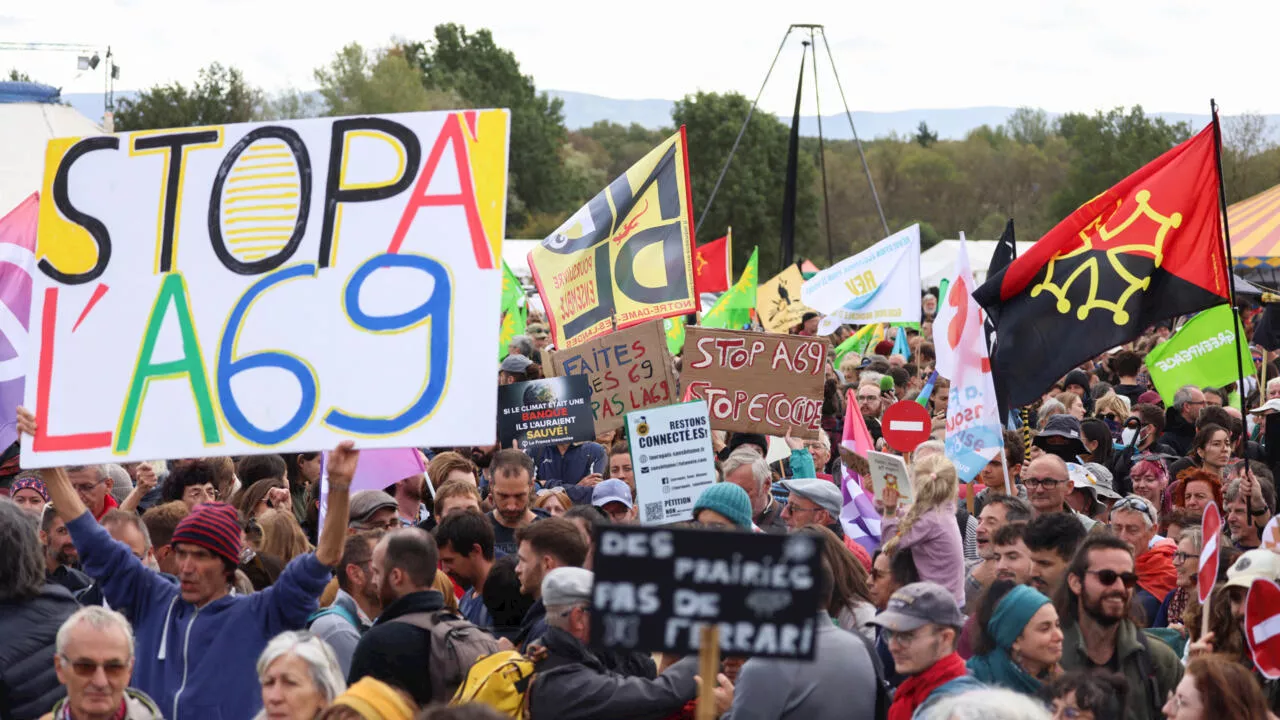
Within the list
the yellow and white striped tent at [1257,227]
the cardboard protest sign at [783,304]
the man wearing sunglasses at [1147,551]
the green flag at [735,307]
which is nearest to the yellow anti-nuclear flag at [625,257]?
the man wearing sunglasses at [1147,551]

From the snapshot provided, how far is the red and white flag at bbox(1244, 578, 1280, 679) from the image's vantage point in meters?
5.00

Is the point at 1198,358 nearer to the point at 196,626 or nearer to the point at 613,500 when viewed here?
the point at 613,500

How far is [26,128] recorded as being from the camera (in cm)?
2919

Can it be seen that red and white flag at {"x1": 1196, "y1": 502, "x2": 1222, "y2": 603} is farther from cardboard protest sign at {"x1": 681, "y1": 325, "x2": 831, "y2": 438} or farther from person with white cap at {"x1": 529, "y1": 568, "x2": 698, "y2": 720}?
Answer: cardboard protest sign at {"x1": 681, "y1": 325, "x2": 831, "y2": 438}

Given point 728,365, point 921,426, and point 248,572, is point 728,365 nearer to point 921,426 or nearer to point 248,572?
point 921,426

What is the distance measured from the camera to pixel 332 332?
5.00 metres

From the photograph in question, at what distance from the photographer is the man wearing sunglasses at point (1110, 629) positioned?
5.51 metres

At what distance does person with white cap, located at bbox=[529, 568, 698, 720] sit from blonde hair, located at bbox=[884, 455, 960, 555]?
202 centimetres

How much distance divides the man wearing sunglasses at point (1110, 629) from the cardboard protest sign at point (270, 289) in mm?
2411

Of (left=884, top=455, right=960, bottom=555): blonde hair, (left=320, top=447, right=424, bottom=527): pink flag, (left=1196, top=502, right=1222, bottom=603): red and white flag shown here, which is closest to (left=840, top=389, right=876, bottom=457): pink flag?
(left=320, top=447, right=424, bottom=527): pink flag

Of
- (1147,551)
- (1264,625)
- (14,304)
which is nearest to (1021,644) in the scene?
(1264,625)

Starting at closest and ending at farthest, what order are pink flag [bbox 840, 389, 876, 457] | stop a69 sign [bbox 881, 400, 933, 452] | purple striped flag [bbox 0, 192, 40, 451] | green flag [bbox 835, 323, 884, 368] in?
purple striped flag [bbox 0, 192, 40, 451], stop a69 sign [bbox 881, 400, 933, 452], pink flag [bbox 840, 389, 876, 457], green flag [bbox 835, 323, 884, 368]

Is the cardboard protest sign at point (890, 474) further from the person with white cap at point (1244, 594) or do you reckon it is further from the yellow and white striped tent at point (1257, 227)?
the yellow and white striped tent at point (1257, 227)

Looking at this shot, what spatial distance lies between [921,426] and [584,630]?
560 cm
